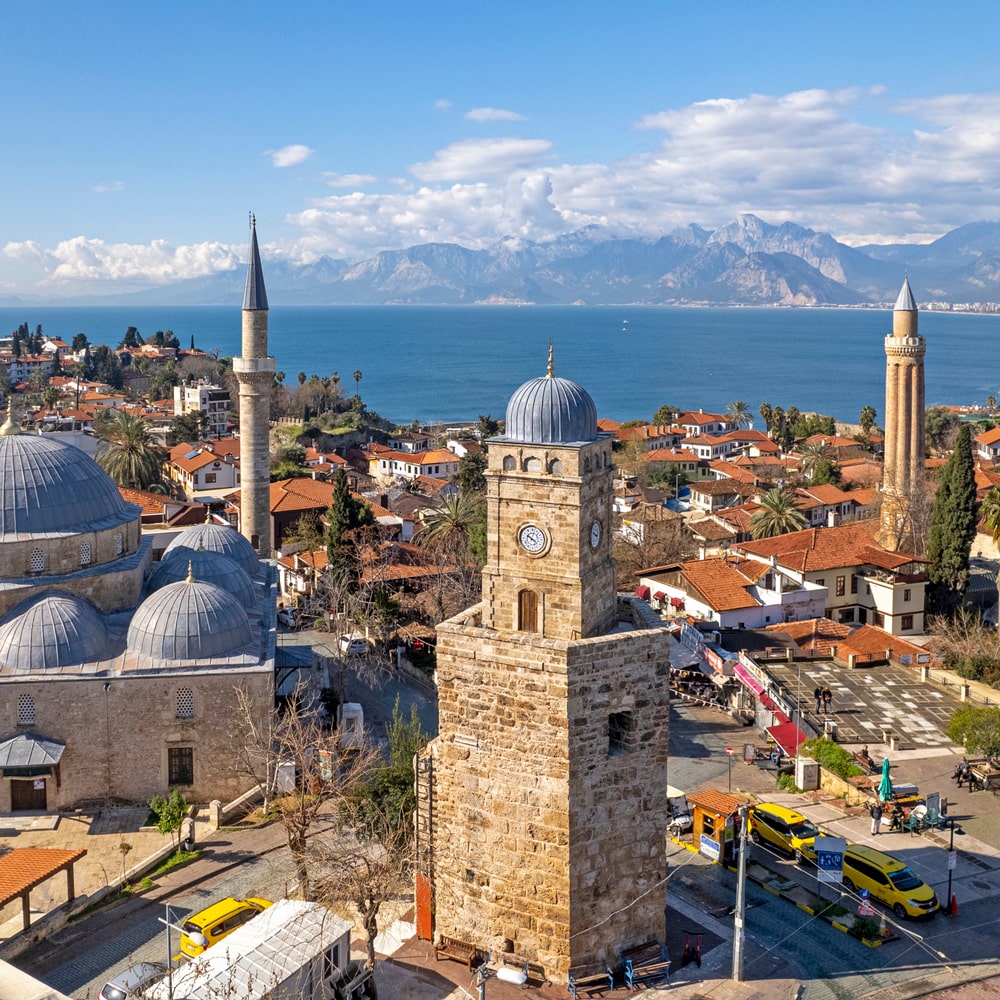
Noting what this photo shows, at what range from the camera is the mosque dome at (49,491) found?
76.8ft

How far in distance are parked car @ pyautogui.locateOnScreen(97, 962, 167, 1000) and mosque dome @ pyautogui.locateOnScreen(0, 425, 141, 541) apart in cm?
1130

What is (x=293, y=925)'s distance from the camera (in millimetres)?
14812

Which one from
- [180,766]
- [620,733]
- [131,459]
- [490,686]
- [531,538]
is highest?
[531,538]

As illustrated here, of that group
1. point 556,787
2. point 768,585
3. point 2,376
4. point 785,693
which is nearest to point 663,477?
point 768,585

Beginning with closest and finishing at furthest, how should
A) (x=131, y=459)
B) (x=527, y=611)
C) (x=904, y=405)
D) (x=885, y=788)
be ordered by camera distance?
(x=527, y=611) → (x=885, y=788) → (x=904, y=405) → (x=131, y=459)

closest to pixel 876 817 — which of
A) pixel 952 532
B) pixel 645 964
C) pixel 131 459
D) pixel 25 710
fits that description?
pixel 645 964

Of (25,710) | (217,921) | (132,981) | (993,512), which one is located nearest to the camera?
(132,981)

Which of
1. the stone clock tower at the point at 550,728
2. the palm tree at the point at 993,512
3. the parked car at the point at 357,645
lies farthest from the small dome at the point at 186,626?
the palm tree at the point at 993,512

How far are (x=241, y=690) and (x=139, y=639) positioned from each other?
2.48 meters

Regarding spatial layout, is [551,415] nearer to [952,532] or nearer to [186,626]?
[186,626]

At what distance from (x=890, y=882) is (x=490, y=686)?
8.27 meters

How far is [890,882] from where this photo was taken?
696 inches

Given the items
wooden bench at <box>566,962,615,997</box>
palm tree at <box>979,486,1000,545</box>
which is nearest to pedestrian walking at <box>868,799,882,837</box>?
wooden bench at <box>566,962,615,997</box>

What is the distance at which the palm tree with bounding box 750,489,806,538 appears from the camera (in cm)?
4509
